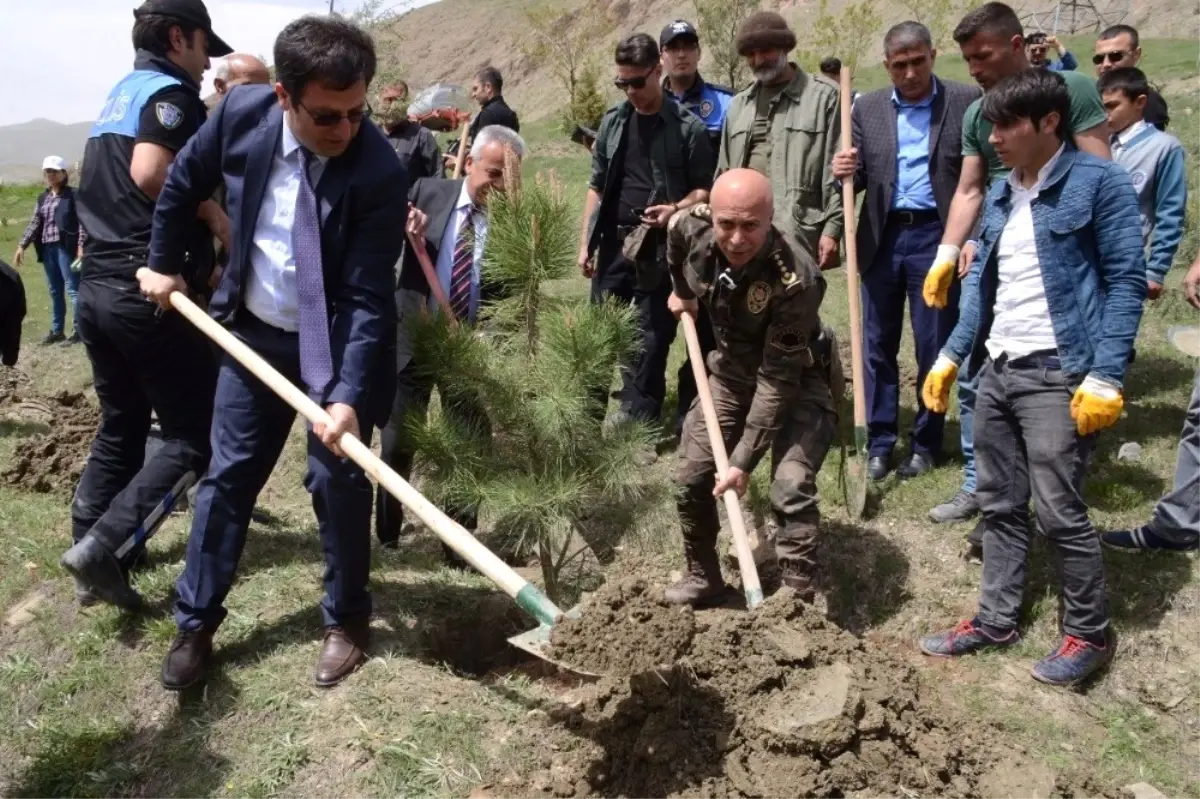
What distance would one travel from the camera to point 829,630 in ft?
9.50

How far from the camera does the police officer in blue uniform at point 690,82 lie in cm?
539

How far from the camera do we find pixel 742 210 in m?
3.36

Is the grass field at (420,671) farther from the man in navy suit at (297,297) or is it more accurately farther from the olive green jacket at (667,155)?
the olive green jacket at (667,155)

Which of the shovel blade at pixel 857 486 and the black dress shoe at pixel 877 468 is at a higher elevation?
the shovel blade at pixel 857 486

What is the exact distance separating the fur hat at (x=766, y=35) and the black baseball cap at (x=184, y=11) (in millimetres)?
2571

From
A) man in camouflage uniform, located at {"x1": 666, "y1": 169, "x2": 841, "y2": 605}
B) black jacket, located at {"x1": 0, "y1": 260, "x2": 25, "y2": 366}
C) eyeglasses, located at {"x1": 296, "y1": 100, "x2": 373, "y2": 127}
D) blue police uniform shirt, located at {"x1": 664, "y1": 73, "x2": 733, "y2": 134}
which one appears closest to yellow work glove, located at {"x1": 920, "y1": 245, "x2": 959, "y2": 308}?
man in camouflage uniform, located at {"x1": 666, "y1": 169, "x2": 841, "y2": 605}

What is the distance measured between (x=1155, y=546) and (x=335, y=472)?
3.35 meters

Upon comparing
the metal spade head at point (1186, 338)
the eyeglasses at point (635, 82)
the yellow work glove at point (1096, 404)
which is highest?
the eyeglasses at point (635, 82)

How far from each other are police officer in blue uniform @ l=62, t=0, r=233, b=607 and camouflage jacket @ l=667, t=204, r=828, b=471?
186cm

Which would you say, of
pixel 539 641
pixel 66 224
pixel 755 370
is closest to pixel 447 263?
pixel 755 370

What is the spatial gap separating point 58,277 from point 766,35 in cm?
947

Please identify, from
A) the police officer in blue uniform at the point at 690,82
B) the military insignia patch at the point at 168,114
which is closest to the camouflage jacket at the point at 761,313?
→ the police officer in blue uniform at the point at 690,82

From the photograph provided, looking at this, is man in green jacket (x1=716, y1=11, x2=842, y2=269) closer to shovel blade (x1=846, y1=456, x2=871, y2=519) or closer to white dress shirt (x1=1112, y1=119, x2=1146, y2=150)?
shovel blade (x1=846, y1=456, x2=871, y2=519)

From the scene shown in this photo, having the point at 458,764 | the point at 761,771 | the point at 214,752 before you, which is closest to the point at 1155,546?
the point at 761,771
